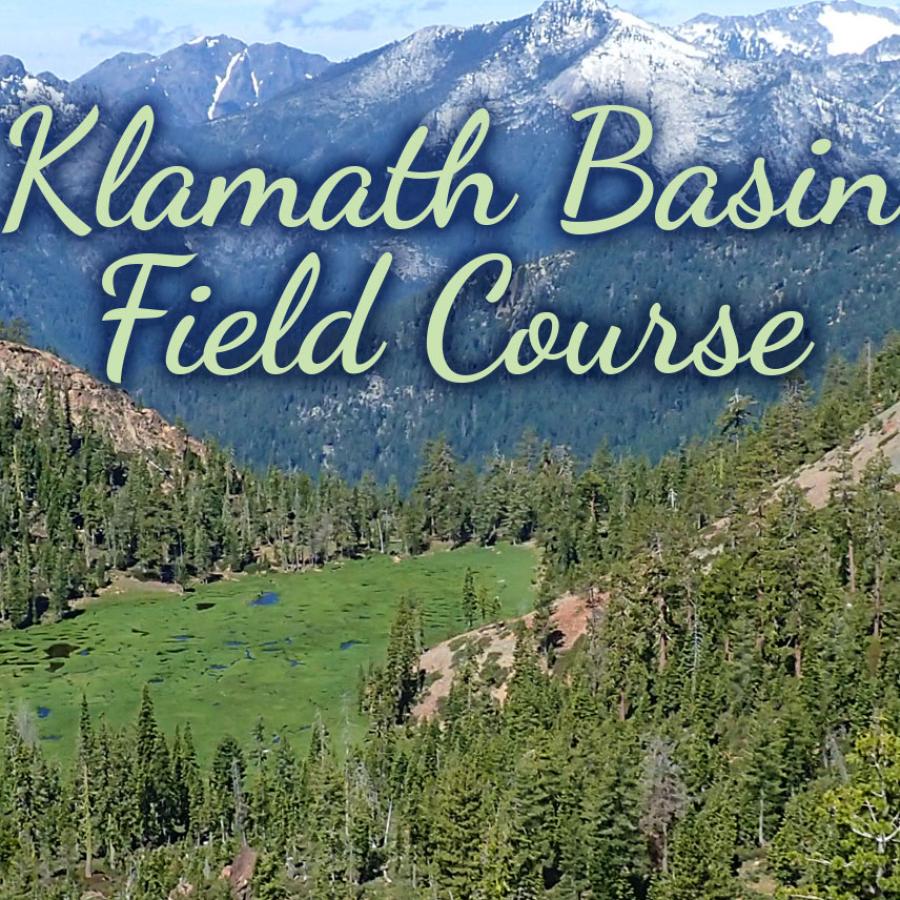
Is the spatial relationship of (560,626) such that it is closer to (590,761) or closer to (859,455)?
(859,455)

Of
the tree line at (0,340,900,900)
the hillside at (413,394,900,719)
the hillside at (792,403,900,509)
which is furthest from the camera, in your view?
the hillside at (792,403,900,509)

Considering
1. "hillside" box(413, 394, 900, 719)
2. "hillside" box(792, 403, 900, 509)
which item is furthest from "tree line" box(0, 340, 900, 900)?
"hillside" box(792, 403, 900, 509)

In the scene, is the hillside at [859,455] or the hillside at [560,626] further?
the hillside at [859,455]

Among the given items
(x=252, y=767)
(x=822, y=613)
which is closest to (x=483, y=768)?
(x=822, y=613)

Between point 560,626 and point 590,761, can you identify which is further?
point 560,626

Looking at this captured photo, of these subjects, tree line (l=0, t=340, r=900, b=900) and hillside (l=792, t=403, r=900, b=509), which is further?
hillside (l=792, t=403, r=900, b=509)

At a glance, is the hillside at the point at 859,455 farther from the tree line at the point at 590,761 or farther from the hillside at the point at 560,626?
the tree line at the point at 590,761

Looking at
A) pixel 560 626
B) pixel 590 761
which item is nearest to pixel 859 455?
pixel 560 626

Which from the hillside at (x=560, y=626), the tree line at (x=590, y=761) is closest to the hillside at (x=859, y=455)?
the hillside at (x=560, y=626)

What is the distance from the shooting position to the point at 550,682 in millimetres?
138625

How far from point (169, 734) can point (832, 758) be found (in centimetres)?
9280

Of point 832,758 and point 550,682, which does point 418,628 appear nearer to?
point 550,682

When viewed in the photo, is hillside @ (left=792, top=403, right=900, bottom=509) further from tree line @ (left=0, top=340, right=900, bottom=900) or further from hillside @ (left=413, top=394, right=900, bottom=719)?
tree line @ (left=0, top=340, right=900, bottom=900)

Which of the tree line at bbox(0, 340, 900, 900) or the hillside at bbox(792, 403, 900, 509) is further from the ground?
the hillside at bbox(792, 403, 900, 509)
